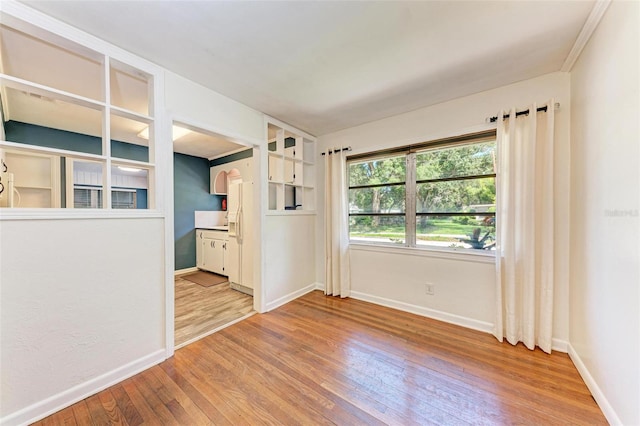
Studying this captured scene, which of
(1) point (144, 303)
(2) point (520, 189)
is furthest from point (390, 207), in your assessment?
(1) point (144, 303)

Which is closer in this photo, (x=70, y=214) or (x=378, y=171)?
(x=70, y=214)

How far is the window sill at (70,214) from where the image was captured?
1395 mm

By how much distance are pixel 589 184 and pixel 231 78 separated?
3.06 m

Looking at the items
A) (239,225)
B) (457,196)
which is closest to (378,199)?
(457,196)

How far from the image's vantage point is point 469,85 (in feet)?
7.73

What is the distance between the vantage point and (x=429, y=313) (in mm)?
2809

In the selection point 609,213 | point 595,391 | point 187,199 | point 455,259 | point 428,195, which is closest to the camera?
point 609,213

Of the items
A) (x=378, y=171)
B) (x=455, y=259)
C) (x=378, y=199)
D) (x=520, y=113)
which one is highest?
(x=520, y=113)

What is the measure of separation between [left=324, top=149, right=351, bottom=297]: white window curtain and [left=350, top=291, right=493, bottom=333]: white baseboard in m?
0.27

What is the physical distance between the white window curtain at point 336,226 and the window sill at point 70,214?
85.2 inches

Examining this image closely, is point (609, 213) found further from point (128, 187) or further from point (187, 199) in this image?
point (128, 187)

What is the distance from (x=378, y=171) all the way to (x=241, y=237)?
7.63 ft

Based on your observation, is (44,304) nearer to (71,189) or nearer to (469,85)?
(71,189)

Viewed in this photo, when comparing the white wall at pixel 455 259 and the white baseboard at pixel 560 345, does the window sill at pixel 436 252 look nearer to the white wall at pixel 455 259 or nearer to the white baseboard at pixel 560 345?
the white wall at pixel 455 259
